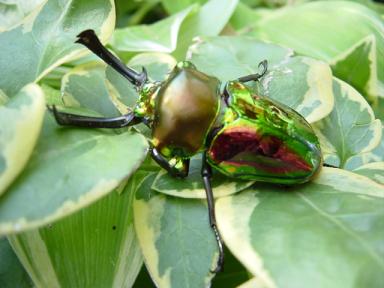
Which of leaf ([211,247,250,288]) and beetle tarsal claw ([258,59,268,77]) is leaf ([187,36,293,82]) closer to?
beetle tarsal claw ([258,59,268,77])

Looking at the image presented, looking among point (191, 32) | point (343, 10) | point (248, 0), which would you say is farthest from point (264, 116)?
point (248, 0)

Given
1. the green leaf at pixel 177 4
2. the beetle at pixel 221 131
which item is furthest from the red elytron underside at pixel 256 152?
the green leaf at pixel 177 4

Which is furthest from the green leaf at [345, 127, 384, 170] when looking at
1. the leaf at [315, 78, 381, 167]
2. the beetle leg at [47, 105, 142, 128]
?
the beetle leg at [47, 105, 142, 128]

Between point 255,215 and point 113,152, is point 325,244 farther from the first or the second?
point 113,152

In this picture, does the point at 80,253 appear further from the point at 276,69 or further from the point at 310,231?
the point at 276,69

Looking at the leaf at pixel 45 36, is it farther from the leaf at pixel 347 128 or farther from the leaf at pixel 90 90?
the leaf at pixel 347 128

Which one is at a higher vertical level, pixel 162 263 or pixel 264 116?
pixel 264 116
